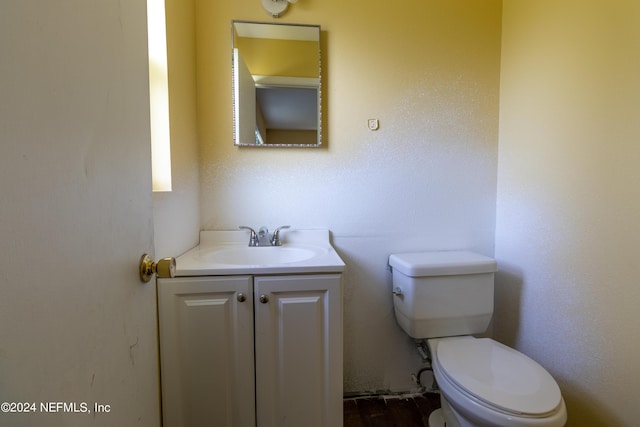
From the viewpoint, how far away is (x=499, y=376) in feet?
3.11

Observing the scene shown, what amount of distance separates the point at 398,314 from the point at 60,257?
4.28 feet

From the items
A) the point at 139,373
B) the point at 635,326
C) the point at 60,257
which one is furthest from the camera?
the point at 635,326

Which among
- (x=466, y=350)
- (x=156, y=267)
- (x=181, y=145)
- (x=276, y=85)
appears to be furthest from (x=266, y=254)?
(x=466, y=350)

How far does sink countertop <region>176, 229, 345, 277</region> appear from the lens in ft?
3.19

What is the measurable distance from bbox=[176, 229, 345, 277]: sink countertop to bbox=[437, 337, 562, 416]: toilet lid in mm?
571

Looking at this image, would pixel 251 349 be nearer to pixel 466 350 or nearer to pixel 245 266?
pixel 245 266

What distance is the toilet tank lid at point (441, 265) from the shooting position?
1221 mm

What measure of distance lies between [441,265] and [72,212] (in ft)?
4.14

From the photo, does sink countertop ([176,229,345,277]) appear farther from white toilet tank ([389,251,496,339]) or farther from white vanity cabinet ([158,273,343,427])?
white toilet tank ([389,251,496,339])

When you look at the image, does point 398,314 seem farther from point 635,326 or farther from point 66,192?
point 66,192

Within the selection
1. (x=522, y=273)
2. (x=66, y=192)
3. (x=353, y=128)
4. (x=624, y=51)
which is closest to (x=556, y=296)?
(x=522, y=273)

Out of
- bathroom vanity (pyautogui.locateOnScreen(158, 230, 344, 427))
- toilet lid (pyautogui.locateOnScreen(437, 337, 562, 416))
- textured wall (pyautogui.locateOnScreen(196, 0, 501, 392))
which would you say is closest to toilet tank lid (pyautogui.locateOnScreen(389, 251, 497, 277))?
textured wall (pyautogui.locateOnScreen(196, 0, 501, 392))

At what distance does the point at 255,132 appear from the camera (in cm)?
135

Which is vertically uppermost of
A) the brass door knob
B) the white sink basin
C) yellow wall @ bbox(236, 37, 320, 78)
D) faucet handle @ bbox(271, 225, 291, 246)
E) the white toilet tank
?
yellow wall @ bbox(236, 37, 320, 78)
